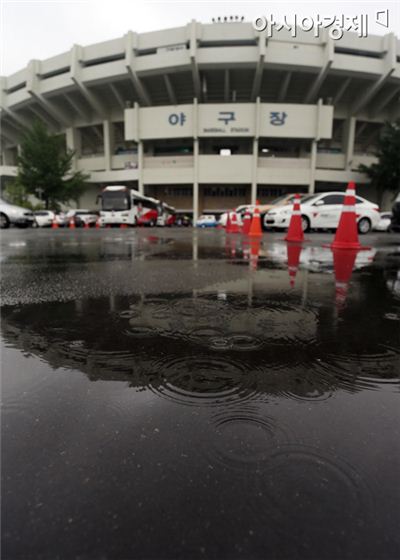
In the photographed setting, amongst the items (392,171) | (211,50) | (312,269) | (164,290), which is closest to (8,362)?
(164,290)

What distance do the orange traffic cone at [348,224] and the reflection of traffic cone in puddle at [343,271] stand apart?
0.21 m

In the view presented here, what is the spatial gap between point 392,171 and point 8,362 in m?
39.1

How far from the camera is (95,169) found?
40.4 m

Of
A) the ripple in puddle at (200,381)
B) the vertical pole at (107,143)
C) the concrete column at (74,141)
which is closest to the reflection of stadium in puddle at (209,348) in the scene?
the ripple in puddle at (200,381)

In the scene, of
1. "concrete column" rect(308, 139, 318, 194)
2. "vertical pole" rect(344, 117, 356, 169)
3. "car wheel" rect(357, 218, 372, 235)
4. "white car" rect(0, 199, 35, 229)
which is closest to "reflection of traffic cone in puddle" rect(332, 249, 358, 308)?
"car wheel" rect(357, 218, 372, 235)

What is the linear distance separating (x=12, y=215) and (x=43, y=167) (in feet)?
64.9

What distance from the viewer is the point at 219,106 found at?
33562 mm

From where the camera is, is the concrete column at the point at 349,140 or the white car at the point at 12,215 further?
the concrete column at the point at 349,140

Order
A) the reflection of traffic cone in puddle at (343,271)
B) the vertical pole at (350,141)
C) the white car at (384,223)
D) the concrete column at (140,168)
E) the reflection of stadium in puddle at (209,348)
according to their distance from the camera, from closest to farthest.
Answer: the reflection of stadium in puddle at (209,348), the reflection of traffic cone in puddle at (343,271), the white car at (384,223), the concrete column at (140,168), the vertical pole at (350,141)

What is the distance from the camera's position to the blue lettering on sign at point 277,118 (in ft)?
110

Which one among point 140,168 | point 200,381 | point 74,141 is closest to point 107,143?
point 74,141

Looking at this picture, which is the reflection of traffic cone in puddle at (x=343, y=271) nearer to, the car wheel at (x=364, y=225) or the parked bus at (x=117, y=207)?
the car wheel at (x=364, y=225)

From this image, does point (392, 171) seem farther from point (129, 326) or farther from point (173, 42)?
point (129, 326)

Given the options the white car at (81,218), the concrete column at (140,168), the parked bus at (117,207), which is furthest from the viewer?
the concrete column at (140,168)
